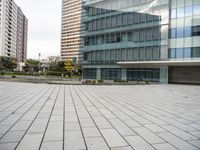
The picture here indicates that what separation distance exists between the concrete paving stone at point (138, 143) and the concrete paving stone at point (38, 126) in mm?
2611

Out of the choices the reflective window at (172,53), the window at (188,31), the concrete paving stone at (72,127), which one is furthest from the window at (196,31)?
the concrete paving stone at (72,127)

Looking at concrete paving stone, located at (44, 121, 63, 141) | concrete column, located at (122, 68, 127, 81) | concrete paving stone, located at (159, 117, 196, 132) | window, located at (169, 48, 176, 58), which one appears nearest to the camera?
concrete paving stone, located at (44, 121, 63, 141)

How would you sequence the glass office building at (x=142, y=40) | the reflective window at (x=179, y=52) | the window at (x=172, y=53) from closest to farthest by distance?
the glass office building at (x=142, y=40) < the reflective window at (x=179, y=52) < the window at (x=172, y=53)

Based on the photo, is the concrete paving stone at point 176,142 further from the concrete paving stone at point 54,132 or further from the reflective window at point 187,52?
the reflective window at point 187,52

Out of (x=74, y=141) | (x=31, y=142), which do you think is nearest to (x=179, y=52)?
(x=74, y=141)

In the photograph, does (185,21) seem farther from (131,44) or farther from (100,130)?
(100,130)

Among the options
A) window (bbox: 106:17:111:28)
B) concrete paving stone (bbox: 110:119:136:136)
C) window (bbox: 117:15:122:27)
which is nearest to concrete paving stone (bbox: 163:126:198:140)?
concrete paving stone (bbox: 110:119:136:136)

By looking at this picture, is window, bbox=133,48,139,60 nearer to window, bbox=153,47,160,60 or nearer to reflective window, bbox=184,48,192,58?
window, bbox=153,47,160,60

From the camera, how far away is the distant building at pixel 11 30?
10450cm

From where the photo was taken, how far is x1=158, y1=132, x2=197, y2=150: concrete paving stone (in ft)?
14.7

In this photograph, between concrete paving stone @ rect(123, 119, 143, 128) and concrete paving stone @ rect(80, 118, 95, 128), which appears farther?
concrete paving stone @ rect(123, 119, 143, 128)

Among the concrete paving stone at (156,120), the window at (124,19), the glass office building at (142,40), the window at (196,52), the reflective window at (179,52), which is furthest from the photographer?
the window at (124,19)

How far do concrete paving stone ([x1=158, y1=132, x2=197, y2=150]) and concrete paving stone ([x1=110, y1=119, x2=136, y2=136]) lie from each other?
36.2 inches

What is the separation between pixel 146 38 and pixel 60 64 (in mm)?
41441
